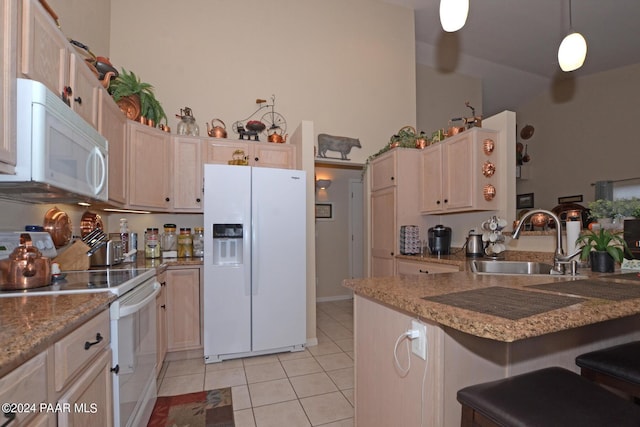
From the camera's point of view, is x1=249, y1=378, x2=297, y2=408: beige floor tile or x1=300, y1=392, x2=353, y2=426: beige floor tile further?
x1=249, y1=378, x2=297, y2=408: beige floor tile

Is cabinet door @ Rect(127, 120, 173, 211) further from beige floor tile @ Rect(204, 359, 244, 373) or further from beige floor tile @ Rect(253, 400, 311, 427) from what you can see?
beige floor tile @ Rect(253, 400, 311, 427)

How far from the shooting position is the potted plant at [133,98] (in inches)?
104

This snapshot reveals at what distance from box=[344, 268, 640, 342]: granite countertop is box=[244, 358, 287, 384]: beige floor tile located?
1506 mm

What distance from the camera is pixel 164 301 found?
2.58 m

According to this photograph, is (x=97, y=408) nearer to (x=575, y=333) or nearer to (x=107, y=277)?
(x=107, y=277)

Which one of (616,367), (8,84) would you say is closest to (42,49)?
(8,84)

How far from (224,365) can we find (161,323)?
65 centimetres

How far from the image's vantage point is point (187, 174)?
124 inches

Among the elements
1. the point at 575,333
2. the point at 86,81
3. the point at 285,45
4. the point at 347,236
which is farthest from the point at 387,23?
the point at 575,333

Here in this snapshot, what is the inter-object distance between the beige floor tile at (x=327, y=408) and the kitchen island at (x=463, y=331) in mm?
542

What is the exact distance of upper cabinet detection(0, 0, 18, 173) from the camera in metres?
1.08

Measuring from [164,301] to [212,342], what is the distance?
0.55 metres

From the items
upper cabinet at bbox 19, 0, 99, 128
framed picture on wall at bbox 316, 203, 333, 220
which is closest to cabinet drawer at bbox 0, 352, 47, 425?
upper cabinet at bbox 19, 0, 99, 128

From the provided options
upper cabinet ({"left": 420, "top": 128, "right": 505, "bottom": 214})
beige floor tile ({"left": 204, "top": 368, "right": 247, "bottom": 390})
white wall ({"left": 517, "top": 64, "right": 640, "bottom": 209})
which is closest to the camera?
beige floor tile ({"left": 204, "top": 368, "right": 247, "bottom": 390})
